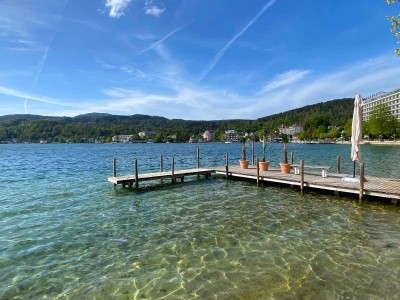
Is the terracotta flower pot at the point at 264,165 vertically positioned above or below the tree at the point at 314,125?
below

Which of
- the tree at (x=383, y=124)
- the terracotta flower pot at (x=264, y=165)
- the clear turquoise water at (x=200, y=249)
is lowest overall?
the clear turquoise water at (x=200, y=249)

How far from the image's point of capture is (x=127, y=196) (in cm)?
1827

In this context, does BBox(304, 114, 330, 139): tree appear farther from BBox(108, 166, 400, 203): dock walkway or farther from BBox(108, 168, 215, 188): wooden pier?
BBox(108, 166, 400, 203): dock walkway

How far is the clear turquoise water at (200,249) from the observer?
22.3ft

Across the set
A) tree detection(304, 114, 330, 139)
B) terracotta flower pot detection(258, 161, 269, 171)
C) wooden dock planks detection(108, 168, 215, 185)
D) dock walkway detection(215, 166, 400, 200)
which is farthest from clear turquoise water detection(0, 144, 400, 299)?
tree detection(304, 114, 330, 139)

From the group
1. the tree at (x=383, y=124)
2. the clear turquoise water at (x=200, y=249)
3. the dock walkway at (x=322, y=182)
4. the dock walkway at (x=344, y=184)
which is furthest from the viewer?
the tree at (x=383, y=124)

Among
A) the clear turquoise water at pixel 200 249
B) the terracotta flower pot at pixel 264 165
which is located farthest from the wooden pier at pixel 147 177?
the terracotta flower pot at pixel 264 165

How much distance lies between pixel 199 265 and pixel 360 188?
1132cm

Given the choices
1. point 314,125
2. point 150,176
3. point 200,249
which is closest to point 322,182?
point 200,249

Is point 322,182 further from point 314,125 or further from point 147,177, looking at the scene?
point 314,125

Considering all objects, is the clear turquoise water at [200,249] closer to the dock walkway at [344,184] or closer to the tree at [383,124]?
the dock walkway at [344,184]

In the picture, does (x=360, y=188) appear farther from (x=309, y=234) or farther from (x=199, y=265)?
(x=199, y=265)

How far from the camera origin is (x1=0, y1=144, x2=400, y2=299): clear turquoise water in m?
6.80

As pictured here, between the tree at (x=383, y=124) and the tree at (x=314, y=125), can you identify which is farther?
the tree at (x=314, y=125)
